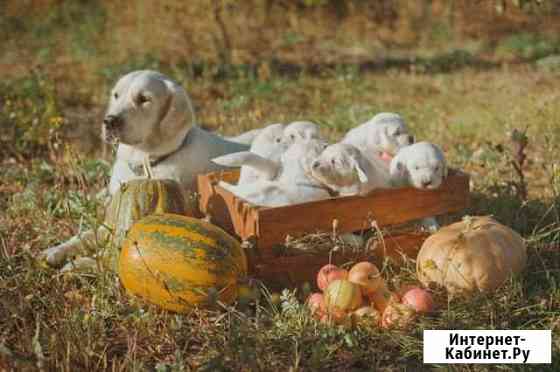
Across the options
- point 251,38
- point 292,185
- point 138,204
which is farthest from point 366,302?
point 251,38

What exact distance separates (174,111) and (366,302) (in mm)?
1694

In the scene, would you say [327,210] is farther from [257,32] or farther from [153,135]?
[257,32]

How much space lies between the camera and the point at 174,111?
4.27 m

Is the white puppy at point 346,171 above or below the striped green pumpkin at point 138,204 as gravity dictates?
above

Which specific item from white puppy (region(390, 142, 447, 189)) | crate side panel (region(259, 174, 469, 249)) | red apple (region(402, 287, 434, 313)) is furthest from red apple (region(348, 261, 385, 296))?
white puppy (region(390, 142, 447, 189))

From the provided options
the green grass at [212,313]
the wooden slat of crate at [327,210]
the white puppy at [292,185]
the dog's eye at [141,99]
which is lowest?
the green grass at [212,313]

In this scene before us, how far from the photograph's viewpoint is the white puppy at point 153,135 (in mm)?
4113

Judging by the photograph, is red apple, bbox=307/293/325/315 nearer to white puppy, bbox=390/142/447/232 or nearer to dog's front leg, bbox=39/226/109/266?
white puppy, bbox=390/142/447/232

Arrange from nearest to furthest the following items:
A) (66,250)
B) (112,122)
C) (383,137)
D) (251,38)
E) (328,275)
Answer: (328,275) → (112,122) → (66,250) → (383,137) → (251,38)

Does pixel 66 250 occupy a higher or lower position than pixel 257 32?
lower

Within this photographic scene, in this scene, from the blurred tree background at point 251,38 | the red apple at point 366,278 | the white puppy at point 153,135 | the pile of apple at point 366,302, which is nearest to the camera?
the pile of apple at point 366,302

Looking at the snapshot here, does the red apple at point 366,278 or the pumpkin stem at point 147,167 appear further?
the pumpkin stem at point 147,167

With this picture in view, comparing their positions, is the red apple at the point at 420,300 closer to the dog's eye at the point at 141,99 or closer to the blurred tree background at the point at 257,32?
the dog's eye at the point at 141,99

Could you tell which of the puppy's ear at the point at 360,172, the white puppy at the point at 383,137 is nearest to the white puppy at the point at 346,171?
the puppy's ear at the point at 360,172
